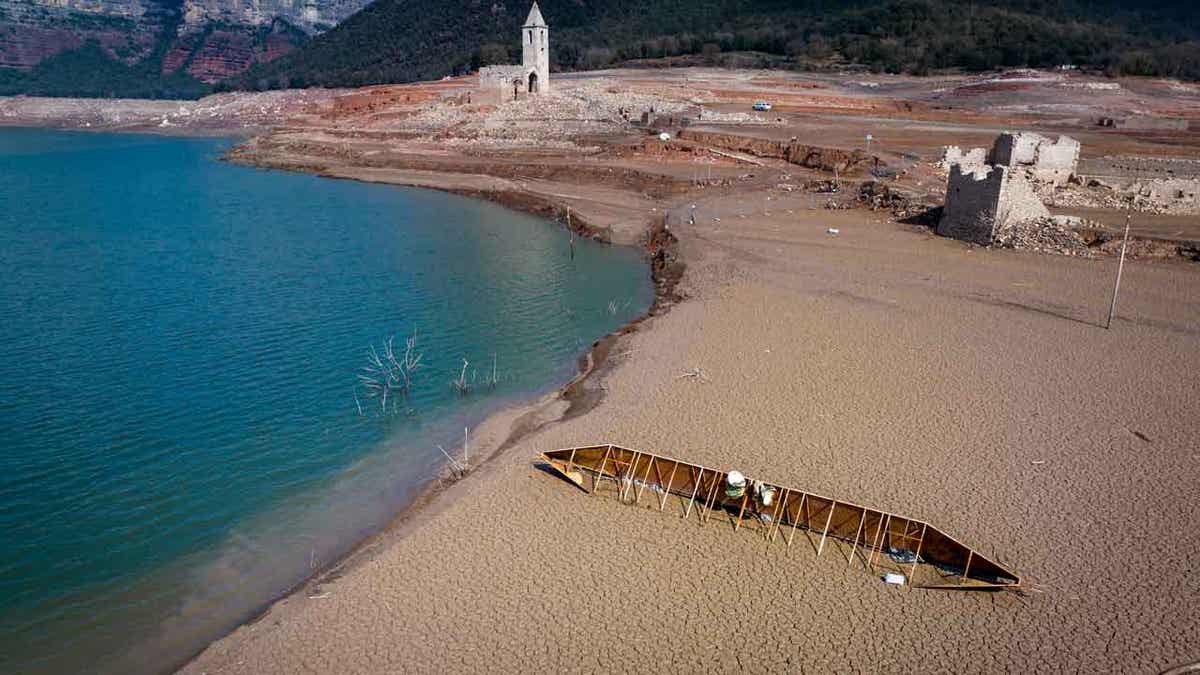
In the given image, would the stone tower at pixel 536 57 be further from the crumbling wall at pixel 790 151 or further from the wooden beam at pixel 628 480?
the wooden beam at pixel 628 480

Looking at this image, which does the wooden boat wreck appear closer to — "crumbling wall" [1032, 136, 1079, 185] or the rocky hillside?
"crumbling wall" [1032, 136, 1079, 185]

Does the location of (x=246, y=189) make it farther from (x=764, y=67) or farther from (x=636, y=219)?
(x=764, y=67)

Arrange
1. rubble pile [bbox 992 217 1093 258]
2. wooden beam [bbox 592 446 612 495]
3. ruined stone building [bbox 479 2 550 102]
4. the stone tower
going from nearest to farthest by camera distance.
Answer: wooden beam [bbox 592 446 612 495] < rubble pile [bbox 992 217 1093 258] < ruined stone building [bbox 479 2 550 102] < the stone tower

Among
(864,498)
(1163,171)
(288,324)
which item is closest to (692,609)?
(864,498)

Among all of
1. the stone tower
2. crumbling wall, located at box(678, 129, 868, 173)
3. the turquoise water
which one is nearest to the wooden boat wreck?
the turquoise water

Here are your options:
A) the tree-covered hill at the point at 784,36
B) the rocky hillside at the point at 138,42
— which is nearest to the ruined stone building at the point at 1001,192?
the tree-covered hill at the point at 784,36
